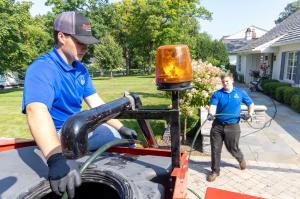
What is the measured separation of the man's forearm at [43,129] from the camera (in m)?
1.24

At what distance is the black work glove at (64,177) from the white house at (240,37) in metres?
42.5

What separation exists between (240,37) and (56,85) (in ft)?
210

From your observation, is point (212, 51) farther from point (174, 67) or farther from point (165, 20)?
point (174, 67)

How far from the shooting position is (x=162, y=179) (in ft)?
4.33

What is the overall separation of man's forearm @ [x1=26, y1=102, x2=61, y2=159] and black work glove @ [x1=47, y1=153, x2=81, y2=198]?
0.18 meters

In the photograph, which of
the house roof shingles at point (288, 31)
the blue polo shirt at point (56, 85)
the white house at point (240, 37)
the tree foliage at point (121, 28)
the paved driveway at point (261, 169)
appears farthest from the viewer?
the white house at point (240, 37)

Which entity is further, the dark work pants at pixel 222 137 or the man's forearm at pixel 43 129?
the dark work pants at pixel 222 137

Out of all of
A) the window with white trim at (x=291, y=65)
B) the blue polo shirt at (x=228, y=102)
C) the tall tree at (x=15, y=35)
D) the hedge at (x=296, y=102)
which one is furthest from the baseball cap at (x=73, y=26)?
the tall tree at (x=15, y=35)

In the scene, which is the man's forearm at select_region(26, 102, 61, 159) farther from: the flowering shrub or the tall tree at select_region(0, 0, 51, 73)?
the tall tree at select_region(0, 0, 51, 73)

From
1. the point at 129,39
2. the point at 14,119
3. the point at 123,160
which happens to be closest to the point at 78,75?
the point at 123,160

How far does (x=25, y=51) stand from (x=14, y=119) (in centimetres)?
1411

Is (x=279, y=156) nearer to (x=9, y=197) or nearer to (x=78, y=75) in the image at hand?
(x=78, y=75)

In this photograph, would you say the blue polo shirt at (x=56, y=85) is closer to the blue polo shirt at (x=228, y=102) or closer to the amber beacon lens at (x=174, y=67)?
the amber beacon lens at (x=174, y=67)

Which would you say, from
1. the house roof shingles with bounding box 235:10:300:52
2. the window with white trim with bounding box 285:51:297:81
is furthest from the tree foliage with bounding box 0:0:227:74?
the window with white trim with bounding box 285:51:297:81
